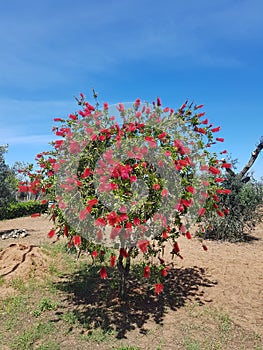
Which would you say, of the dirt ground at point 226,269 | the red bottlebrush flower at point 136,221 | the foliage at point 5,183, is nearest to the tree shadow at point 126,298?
the dirt ground at point 226,269

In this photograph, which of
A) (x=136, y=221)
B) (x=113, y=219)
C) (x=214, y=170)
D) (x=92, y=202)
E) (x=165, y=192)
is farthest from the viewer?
(x=214, y=170)

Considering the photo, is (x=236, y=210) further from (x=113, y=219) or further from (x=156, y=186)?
(x=113, y=219)

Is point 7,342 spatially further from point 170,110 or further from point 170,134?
point 170,110

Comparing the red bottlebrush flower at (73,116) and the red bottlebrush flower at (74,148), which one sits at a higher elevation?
the red bottlebrush flower at (73,116)

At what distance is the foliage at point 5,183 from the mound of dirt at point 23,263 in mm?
6533

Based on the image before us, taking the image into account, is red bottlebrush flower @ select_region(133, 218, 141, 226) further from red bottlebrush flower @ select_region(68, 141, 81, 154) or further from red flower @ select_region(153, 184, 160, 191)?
red bottlebrush flower @ select_region(68, 141, 81, 154)

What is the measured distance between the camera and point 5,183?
46.0 feet

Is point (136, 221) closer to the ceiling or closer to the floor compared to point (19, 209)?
closer to the ceiling

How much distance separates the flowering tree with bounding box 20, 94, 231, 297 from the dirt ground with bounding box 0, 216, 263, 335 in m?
1.91

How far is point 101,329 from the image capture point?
4.77m

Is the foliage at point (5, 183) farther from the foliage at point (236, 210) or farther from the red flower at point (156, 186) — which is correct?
the red flower at point (156, 186)

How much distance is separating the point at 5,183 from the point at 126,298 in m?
10.2

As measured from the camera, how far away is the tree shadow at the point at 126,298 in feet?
16.5

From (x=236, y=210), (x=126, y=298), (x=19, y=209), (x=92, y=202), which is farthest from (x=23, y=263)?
(x=19, y=209)
